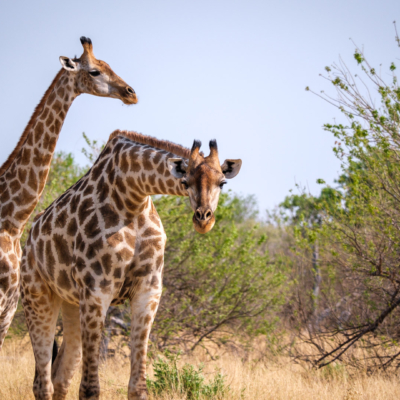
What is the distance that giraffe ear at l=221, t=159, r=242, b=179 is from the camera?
3822mm

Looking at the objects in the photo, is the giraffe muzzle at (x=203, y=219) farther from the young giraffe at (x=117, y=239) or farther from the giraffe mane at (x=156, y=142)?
the giraffe mane at (x=156, y=142)

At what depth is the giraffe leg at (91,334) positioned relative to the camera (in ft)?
13.4

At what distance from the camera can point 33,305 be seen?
505 cm

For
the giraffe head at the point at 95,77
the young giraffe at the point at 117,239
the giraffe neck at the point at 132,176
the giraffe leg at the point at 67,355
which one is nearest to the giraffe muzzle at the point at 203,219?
the young giraffe at the point at 117,239

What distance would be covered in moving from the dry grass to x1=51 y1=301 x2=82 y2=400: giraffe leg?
2.02ft

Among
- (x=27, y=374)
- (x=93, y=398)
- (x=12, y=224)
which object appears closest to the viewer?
(x=93, y=398)

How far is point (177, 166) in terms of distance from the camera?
3.79 meters

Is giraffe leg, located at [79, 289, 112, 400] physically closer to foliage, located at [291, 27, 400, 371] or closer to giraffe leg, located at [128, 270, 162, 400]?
giraffe leg, located at [128, 270, 162, 400]

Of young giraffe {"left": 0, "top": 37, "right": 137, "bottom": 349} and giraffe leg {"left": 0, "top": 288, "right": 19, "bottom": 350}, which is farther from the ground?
young giraffe {"left": 0, "top": 37, "right": 137, "bottom": 349}

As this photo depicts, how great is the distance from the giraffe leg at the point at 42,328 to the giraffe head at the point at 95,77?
6.65 feet

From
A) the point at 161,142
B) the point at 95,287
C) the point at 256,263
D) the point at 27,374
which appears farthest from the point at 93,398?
the point at 256,263

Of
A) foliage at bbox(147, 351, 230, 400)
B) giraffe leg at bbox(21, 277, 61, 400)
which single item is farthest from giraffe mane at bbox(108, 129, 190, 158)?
foliage at bbox(147, 351, 230, 400)

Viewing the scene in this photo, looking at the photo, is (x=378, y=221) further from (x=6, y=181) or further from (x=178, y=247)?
(x=6, y=181)

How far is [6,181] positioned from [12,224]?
477 mm
